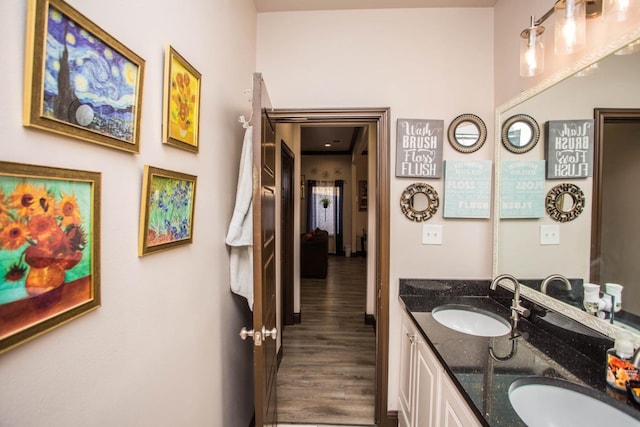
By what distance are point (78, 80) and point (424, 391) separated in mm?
1816

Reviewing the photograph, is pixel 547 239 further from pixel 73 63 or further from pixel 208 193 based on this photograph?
pixel 73 63

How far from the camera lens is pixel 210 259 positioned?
129 centimetres

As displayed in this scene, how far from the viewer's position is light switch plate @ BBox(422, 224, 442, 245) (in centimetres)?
189

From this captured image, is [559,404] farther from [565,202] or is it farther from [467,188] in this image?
[467,188]

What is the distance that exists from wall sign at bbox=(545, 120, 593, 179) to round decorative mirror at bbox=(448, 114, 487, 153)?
45 cm

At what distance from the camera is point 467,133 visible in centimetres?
186

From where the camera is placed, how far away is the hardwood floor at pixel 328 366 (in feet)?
6.71

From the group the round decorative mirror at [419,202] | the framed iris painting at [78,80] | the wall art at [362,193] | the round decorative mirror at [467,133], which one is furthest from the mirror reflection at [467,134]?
the wall art at [362,193]

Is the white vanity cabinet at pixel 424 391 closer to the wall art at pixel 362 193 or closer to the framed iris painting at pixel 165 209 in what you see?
the framed iris painting at pixel 165 209

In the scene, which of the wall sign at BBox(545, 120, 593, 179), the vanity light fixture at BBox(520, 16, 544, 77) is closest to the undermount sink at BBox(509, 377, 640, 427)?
the wall sign at BBox(545, 120, 593, 179)

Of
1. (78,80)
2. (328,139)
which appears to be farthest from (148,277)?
(328,139)

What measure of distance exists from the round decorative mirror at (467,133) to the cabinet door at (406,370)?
1220 millimetres

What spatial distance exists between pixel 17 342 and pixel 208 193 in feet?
2.78

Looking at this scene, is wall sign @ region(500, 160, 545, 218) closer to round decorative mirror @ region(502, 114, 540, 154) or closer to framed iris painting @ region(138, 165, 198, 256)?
round decorative mirror @ region(502, 114, 540, 154)
